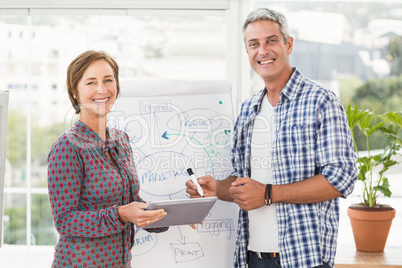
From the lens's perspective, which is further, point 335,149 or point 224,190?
point 224,190

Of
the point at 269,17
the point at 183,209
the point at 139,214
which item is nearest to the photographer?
the point at 139,214

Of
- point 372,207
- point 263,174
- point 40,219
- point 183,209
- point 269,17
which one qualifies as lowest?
point 40,219

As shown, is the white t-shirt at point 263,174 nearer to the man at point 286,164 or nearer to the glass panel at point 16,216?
the man at point 286,164

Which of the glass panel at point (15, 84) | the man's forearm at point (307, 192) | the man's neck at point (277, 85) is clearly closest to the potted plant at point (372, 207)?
the man's neck at point (277, 85)

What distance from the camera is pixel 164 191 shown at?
2.33m

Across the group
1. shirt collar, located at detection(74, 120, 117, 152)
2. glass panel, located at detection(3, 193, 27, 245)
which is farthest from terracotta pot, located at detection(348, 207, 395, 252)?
glass panel, located at detection(3, 193, 27, 245)

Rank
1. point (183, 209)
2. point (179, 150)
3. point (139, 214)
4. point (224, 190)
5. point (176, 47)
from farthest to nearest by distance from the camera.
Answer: point (176, 47) < point (179, 150) < point (224, 190) < point (183, 209) < point (139, 214)

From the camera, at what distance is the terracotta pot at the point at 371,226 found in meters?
3.16

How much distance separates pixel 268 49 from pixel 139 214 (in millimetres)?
846

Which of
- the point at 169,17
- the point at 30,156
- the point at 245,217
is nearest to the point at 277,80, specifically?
the point at 245,217

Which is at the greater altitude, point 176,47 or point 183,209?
point 176,47

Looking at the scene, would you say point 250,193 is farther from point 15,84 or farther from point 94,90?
point 15,84

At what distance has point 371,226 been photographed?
10.4 ft

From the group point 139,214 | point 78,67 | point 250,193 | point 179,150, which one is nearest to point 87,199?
point 139,214
